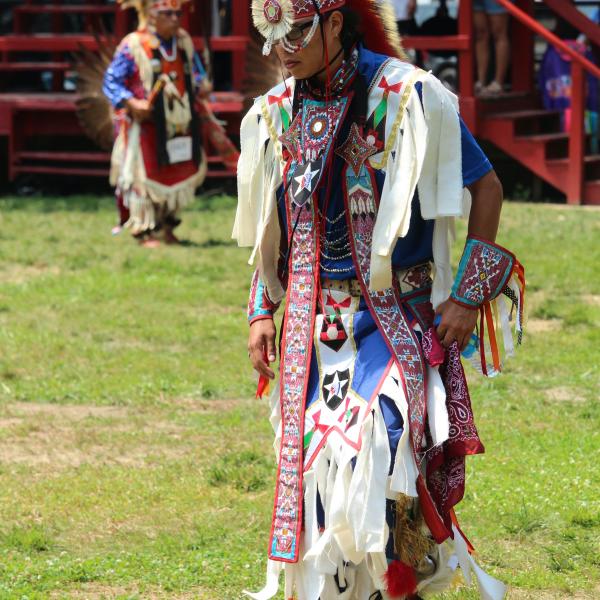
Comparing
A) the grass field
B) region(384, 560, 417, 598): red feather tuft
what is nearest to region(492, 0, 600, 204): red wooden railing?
the grass field

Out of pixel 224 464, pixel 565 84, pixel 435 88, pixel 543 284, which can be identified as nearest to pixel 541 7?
pixel 565 84

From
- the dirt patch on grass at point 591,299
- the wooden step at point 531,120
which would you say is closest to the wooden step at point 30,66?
the wooden step at point 531,120

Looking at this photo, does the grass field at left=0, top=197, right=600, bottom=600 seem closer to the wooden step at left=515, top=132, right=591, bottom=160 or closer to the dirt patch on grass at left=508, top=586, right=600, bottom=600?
the dirt patch on grass at left=508, top=586, right=600, bottom=600

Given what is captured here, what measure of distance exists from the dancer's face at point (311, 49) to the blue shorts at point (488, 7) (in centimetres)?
1202

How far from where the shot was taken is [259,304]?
417 cm

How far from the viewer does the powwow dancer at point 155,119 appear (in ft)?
37.8

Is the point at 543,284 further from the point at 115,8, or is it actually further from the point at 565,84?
the point at 115,8

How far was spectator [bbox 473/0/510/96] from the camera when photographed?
51.1 feet

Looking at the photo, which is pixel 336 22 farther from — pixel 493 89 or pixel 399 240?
pixel 493 89

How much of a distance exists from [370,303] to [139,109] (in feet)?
26.4

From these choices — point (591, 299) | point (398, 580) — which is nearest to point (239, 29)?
point (591, 299)

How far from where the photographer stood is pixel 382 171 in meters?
3.84

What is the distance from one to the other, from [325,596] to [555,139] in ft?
37.5

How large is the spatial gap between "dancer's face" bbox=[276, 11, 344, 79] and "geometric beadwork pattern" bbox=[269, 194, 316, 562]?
369 mm
